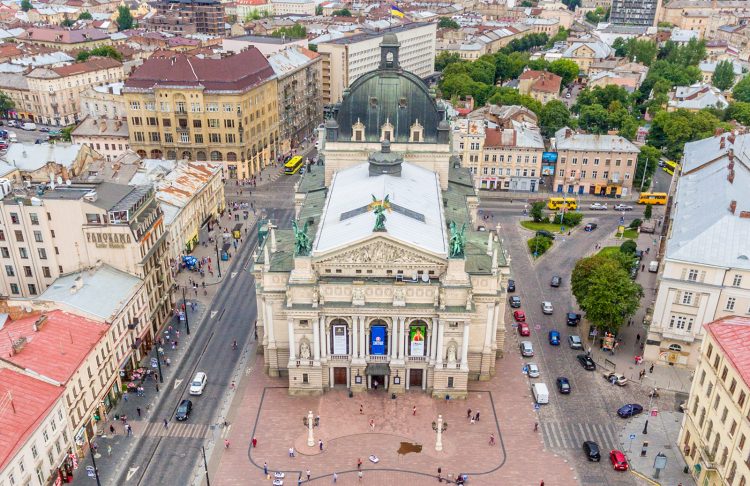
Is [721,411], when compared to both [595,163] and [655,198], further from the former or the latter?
[595,163]

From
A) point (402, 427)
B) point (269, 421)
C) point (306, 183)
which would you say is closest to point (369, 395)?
point (402, 427)

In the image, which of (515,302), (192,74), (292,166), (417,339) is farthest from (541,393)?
(192,74)

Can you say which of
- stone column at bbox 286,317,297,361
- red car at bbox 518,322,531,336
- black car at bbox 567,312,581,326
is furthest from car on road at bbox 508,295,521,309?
stone column at bbox 286,317,297,361

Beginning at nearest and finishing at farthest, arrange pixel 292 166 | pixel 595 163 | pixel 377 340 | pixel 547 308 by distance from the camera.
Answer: pixel 377 340
pixel 547 308
pixel 595 163
pixel 292 166

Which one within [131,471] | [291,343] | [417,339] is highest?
[417,339]

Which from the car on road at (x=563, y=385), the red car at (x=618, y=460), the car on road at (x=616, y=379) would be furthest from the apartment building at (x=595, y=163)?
the red car at (x=618, y=460)

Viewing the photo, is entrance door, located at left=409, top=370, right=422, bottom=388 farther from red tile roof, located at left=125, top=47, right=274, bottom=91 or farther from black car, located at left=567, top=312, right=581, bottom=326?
red tile roof, located at left=125, top=47, right=274, bottom=91
